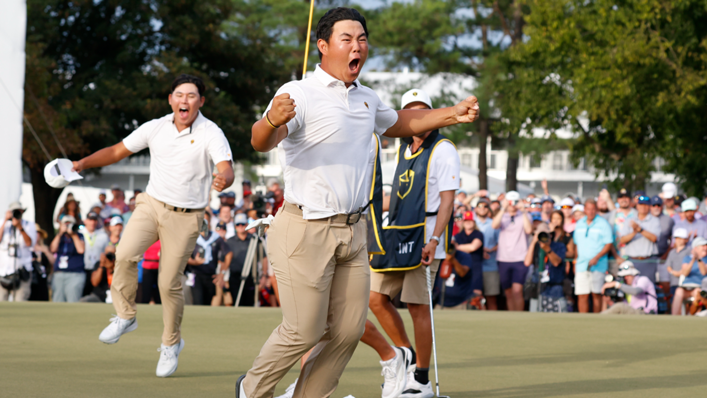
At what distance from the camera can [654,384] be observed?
6.70 m

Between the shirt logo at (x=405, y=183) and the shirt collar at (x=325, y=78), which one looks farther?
the shirt logo at (x=405, y=183)

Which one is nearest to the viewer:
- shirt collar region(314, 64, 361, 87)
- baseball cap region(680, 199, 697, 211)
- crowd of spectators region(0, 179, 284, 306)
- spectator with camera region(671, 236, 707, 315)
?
shirt collar region(314, 64, 361, 87)

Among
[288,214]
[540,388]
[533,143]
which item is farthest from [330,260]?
[533,143]

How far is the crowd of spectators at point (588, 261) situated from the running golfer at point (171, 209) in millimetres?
6581

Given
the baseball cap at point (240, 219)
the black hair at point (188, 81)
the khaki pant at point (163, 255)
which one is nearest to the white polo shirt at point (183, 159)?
the khaki pant at point (163, 255)

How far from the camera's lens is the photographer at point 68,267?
13.8 m

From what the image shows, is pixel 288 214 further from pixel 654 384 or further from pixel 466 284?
pixel 466 284

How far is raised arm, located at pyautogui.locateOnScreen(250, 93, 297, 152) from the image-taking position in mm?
3855

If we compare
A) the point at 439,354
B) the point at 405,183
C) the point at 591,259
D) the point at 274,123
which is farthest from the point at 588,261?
the point at 274,123

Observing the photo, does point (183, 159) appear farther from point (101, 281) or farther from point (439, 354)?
point (101, 281)

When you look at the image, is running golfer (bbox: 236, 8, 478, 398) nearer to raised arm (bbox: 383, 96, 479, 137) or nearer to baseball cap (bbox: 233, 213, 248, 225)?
raised arm (bbox: 383, 96, 479, 137)

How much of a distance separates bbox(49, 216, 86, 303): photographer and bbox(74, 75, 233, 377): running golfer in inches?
292

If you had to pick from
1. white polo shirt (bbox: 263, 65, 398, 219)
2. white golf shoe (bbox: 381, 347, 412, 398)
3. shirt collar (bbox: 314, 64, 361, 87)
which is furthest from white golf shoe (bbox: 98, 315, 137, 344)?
shirt collar (bbox: 314, 64, 361, 87)

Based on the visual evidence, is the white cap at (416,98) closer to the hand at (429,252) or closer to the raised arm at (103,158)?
the hand at (429,252)
